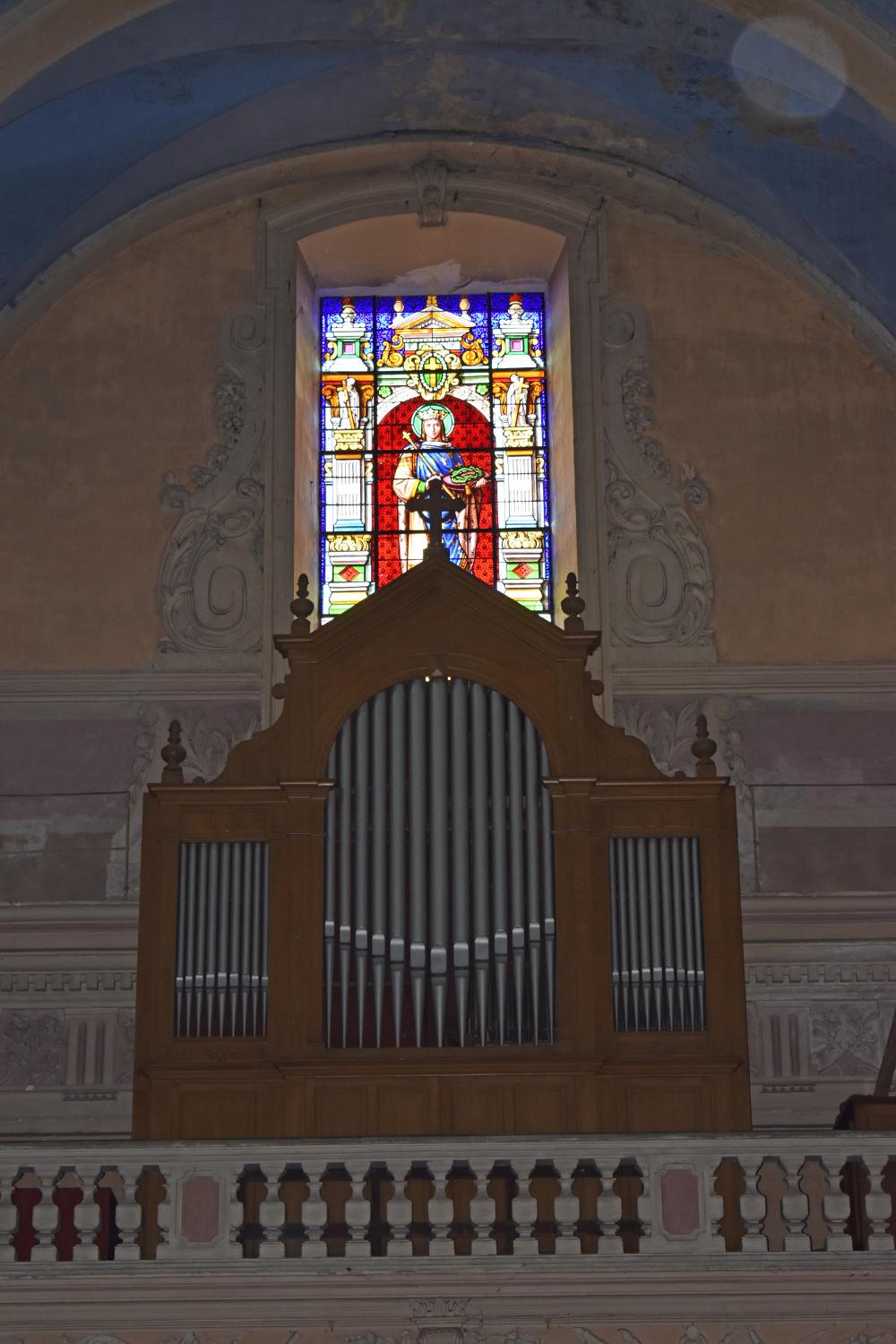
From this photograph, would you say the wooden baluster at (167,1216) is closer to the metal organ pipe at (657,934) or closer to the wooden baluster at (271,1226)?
the wooden baluster at (271,1226)

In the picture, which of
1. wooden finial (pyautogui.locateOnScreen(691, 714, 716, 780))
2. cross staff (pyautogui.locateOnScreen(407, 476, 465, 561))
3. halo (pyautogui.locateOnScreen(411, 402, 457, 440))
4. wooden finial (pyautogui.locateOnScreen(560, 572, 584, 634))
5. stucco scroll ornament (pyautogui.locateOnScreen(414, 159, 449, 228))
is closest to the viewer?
wooden finial (pyautogui.locateOnScreen(691, 714, 716, 780))

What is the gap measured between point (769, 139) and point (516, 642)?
4.03 m

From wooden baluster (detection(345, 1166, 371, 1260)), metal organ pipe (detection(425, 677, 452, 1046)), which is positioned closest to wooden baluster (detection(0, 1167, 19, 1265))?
wooden baluster (detection(345, 1166, 371, 1260))

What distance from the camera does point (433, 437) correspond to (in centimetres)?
1498

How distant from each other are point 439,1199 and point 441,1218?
0.09m

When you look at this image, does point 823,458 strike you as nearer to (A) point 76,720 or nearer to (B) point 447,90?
(B) point 447,90

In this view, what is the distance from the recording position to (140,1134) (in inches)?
439

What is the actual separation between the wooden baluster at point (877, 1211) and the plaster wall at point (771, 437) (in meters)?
4.13

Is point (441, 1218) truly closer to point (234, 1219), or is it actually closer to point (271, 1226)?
point (271, 1226)

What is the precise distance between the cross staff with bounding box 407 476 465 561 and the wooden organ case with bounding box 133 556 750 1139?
11 cm

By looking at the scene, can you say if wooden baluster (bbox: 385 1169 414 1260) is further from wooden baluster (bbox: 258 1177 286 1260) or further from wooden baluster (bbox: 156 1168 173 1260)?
wooden baluster (bbox: 156 1168 173 1260)

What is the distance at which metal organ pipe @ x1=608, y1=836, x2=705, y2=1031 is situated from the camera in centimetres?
1140

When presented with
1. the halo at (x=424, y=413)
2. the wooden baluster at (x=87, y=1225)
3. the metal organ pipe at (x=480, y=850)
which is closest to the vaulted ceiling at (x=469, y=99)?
the halo at (x=424, y=413)

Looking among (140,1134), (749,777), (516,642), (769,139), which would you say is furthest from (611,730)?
(769,139)
